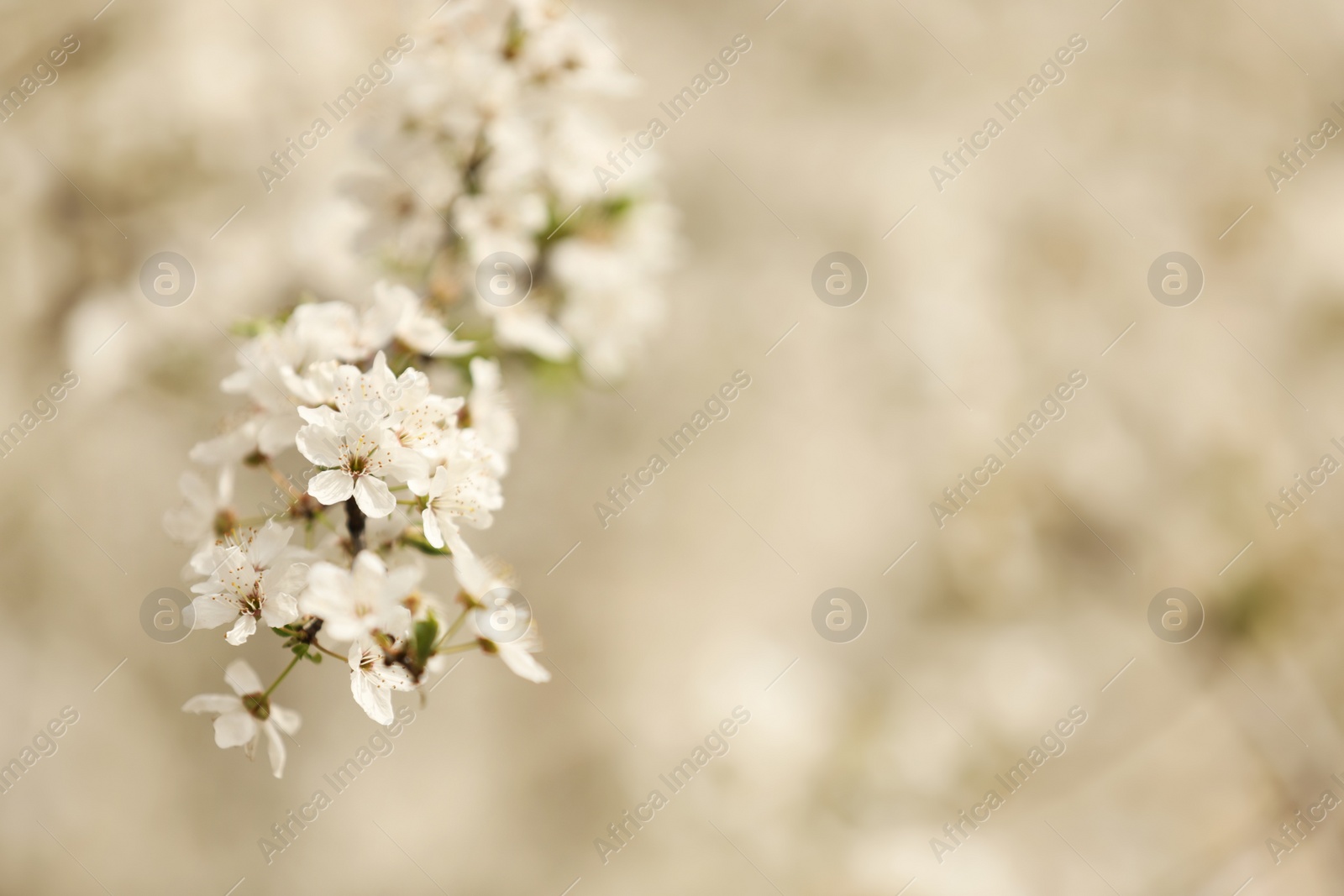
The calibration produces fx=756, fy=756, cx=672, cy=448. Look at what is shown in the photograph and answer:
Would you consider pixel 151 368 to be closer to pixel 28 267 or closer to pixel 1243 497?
pixel 28 267

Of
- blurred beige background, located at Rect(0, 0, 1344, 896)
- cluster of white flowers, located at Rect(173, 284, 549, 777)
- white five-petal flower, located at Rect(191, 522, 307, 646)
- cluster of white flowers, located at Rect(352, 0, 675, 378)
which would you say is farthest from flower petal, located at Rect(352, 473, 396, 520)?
blurred beige background, located at Rect(0, 0, 1344, 896)

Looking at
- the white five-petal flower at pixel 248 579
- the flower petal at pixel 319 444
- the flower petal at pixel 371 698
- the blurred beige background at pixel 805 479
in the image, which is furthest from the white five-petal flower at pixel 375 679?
the blurred beige background at pixel 805 479

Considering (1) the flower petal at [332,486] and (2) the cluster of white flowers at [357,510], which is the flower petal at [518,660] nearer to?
(2) the cluster of white flowers at [357,510]

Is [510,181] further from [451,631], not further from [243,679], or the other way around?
[243,679]

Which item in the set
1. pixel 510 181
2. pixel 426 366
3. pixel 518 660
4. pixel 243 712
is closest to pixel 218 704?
pixel 243 712

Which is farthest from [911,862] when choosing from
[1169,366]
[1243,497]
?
[1169,366]

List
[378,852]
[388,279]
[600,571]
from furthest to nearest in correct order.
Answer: [600,571] → [378,852] → [388,279]
